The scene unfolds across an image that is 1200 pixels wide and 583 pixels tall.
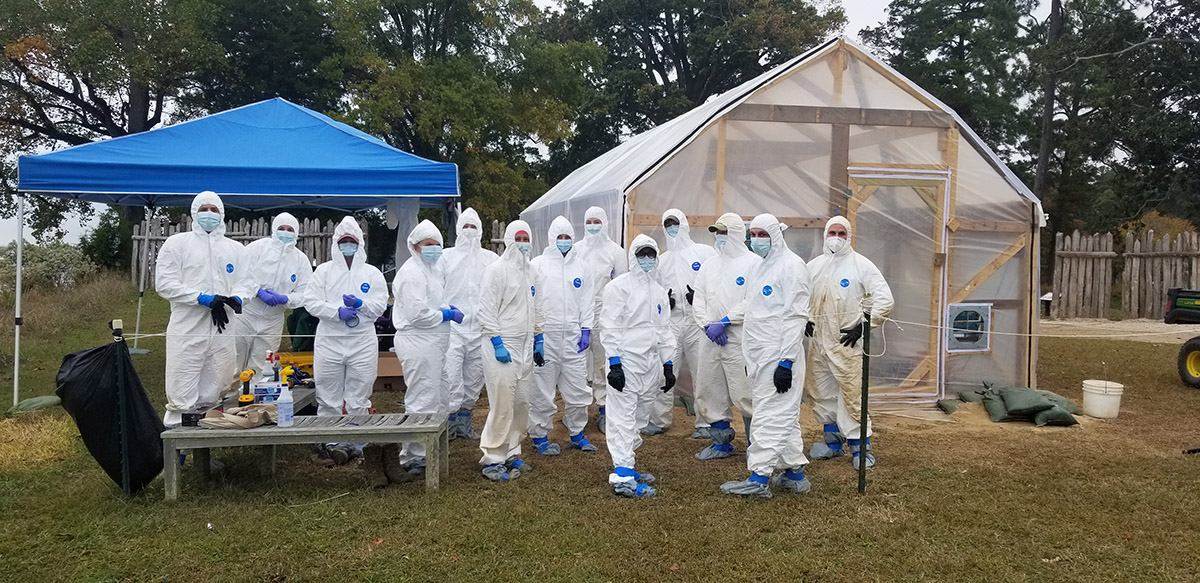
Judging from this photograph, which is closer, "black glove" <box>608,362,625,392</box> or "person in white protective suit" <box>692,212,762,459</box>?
"black glove" <box>608,362,625,392</box>

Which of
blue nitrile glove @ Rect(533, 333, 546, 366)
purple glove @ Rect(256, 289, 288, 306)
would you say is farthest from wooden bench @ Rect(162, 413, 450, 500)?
purple glove @ Rect(256, 289, 288, 306)

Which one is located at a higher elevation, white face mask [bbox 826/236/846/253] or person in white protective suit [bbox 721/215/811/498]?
white face mask [bbox 826/236/846/253]

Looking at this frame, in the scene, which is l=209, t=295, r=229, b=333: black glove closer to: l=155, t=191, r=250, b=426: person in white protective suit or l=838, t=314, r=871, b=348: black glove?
l=155, t=191, r=250, b=426: person in white protective suit

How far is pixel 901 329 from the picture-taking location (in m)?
7.80

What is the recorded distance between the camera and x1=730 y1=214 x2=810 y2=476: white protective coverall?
4738 millimetres

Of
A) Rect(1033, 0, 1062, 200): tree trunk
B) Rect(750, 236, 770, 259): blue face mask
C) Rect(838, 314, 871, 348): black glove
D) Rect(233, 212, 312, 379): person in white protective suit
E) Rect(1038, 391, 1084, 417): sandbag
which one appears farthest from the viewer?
Rect(1033, 0, 1062, 200): tree trunk

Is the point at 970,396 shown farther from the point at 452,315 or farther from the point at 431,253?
the point at 431,253

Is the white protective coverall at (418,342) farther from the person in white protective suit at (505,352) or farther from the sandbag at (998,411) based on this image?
the sandbag at (998,411)

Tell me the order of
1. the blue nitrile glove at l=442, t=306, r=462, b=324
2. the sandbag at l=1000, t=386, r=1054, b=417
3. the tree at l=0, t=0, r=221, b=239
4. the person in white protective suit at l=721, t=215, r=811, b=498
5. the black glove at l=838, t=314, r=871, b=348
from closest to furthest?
the person in white protective suit at l=721, t=215, r=811, b=498 < the black glove at l=838, t=314, r=871, b=348 < the blue nitrile glove at l=442, t=306, r=462, b=324 < the sandbag at l=1000, t=386, r=1054, b=417 < the tree at l=0, t=0, r=221, b=239

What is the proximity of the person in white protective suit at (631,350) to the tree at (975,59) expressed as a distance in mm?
20607

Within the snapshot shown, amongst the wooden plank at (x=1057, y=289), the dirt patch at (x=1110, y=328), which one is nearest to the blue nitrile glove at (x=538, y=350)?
the dirt patch at (x=1110, y=328)

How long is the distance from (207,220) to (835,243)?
4.63 m

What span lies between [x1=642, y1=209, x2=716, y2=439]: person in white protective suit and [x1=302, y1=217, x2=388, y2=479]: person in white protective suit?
7.75 ft

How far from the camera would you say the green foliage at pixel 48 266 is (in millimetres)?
15172
